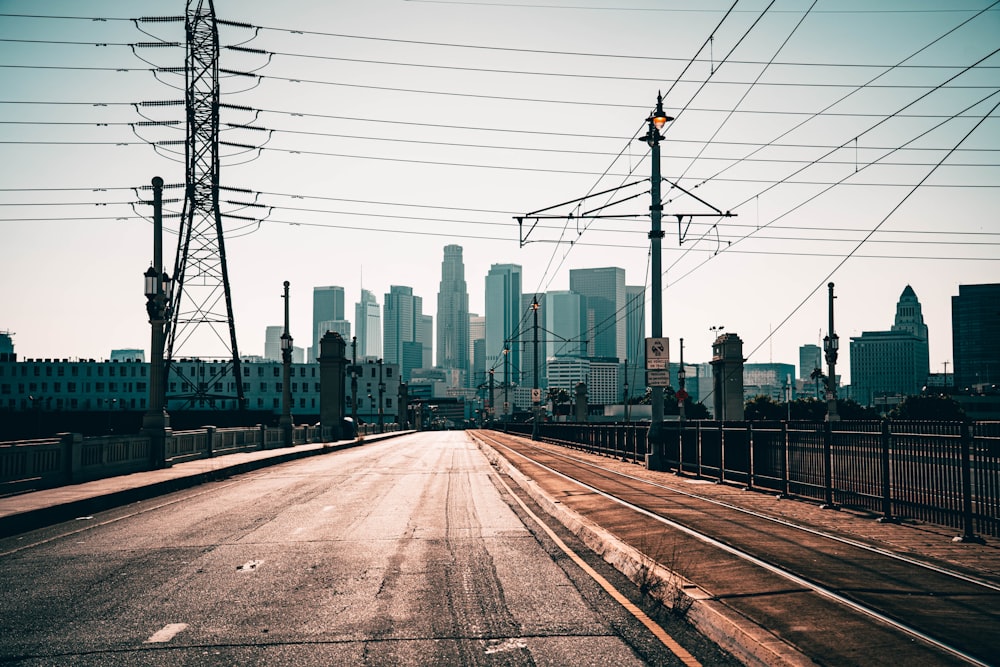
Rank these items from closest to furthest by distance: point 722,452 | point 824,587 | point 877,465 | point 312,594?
1. point 824,587
2. point 312,594
3. point 877,465
4. point 722,452

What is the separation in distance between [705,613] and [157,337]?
76.0ft

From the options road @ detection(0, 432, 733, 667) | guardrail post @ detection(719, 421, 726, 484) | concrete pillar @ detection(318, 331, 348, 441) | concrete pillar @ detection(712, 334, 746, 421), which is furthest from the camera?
concrete pillar @ detection(318, 331, 348, 441)

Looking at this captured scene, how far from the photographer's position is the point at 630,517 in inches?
555

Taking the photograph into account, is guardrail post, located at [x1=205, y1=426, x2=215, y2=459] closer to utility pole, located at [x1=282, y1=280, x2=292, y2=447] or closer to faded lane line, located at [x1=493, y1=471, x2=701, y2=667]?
utility pole, located at [x1=282, y1=280, x2=292, y2=447]

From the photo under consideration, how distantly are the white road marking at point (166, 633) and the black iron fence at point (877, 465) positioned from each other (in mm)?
10145

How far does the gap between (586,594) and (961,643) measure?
3584mm

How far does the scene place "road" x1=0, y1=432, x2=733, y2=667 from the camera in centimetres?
665

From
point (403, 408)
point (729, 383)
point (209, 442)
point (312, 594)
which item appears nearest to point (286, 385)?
point (209, 442)

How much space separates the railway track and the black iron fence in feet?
6.40

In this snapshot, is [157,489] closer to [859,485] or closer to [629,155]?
[859,485]

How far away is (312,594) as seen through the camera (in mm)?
8797

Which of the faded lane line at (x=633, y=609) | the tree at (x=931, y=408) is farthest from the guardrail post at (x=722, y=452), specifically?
the tree at (x=931, y=408)

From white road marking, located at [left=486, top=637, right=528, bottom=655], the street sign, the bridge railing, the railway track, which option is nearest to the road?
white road marking, located at [left=486, top=637, right=528, bottom=655]

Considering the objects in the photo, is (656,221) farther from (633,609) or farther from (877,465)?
(633,609)
